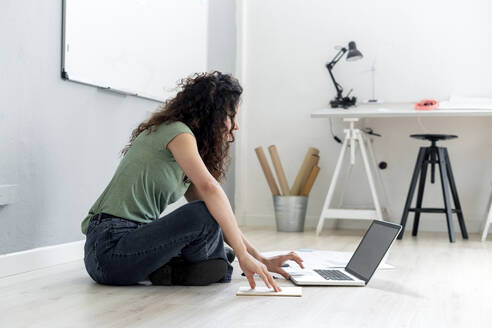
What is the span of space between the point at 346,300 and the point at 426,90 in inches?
116

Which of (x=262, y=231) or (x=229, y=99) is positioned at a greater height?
(x=229, y=99)

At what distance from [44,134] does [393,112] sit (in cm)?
222

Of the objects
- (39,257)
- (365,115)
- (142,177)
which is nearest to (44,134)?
(39,257)

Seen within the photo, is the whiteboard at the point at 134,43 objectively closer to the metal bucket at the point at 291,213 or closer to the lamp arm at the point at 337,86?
the lamp arm at the point at 337,86

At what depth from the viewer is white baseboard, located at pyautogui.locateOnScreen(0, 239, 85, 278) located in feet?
7.59

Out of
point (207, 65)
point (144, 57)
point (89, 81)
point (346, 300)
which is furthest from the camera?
point (207, 65)

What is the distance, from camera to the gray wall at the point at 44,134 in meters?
2.33

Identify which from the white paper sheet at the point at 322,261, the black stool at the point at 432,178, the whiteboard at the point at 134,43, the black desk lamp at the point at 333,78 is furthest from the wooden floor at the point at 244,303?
the black desk lamp at the point at 333,78

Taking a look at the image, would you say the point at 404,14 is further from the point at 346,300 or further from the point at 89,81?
the point at 346,300

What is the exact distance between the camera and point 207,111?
203 cm

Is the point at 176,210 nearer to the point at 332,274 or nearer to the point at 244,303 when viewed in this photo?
the point at 244,303

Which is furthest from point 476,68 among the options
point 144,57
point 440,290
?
point 440,290

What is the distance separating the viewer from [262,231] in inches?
169

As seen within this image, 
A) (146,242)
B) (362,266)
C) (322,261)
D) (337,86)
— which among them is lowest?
(322,261)
